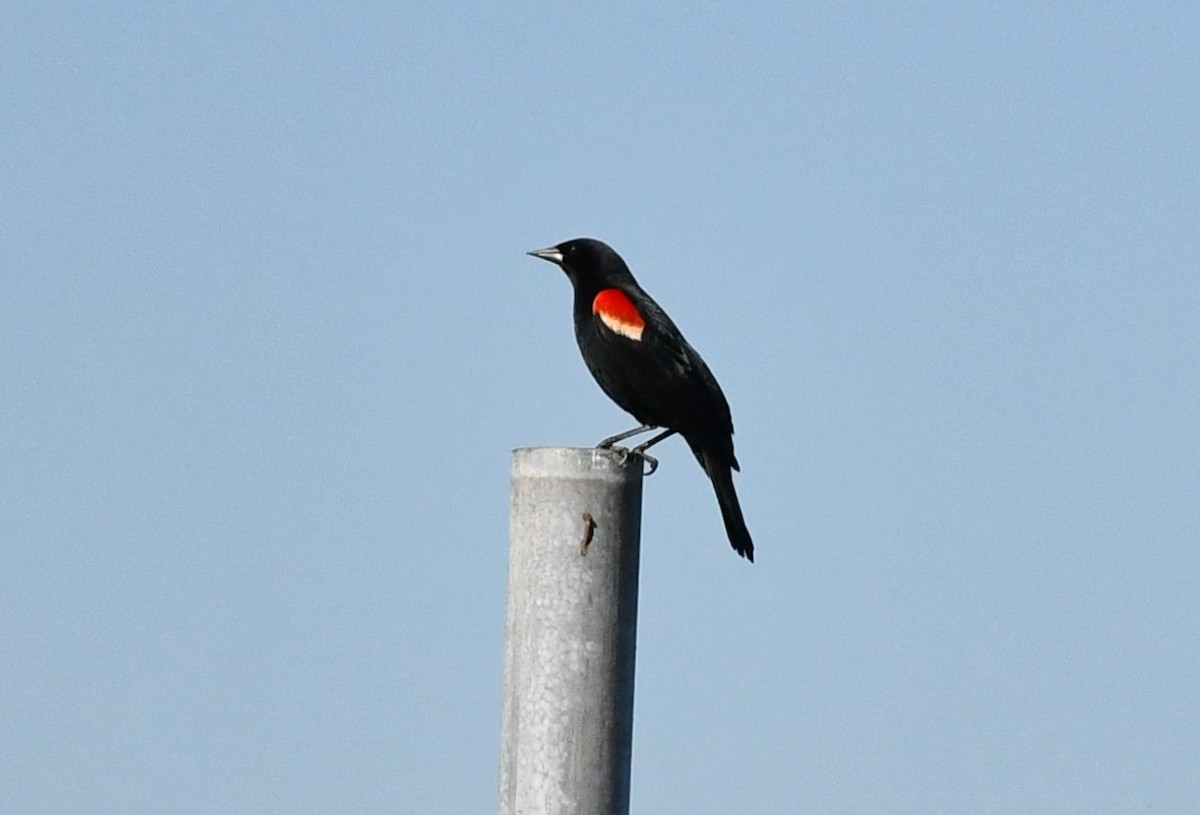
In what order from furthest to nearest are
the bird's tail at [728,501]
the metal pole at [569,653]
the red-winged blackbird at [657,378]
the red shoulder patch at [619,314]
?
the red shoulder patch at [619,314] < the red-winged blackbird at [657,378] < the bird's tail at [728,501] < the metal pole at [569,653]

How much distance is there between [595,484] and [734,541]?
9.92 feet

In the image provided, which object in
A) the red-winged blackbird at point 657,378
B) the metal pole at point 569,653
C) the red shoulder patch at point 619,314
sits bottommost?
the metal pole at point 569,653

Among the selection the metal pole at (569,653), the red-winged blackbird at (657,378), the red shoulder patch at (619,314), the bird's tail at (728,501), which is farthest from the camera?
the red shoulder patch at (619,314)

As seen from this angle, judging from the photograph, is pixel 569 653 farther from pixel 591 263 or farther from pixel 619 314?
pixel 591 263

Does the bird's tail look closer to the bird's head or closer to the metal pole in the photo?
the bird's head

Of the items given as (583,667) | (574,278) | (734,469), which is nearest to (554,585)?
(583,667)

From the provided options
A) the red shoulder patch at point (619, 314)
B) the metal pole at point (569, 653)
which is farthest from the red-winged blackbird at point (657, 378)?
the metal pole at point (569, 653)

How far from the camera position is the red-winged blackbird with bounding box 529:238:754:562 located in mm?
7454

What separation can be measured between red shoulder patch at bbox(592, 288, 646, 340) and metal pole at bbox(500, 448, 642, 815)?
3624 mm

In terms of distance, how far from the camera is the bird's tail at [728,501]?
703 centimetres

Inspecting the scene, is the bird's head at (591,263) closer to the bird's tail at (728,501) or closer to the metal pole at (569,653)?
the bird's tail at (728,501)

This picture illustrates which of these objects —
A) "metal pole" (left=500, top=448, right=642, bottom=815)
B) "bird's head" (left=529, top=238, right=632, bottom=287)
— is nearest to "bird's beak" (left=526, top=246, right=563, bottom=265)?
"bird's head" (left=529, top=238, right=632, bottom=287)

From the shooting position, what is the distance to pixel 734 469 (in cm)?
750

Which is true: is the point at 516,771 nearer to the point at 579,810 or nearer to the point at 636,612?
the point at 579,810
